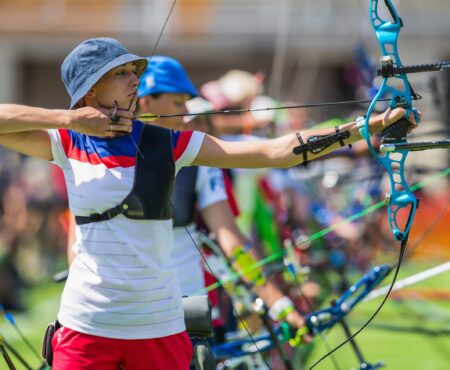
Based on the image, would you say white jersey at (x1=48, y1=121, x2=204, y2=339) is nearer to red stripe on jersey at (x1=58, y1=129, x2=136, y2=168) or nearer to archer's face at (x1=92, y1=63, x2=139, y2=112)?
red stripe on jersey at (x1=58, y1=129, x2=136, y2=168)

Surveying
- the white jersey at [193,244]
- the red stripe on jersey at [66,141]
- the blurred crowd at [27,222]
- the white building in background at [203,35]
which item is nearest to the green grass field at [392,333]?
the blurred crowd at [27,222]

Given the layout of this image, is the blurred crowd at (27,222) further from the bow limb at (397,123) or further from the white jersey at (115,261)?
the bow limb at (397,123)

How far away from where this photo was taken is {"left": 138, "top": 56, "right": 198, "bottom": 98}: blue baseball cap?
482cm

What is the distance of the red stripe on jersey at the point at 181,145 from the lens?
3.41 metres

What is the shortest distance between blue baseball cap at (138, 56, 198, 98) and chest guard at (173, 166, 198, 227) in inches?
16.1

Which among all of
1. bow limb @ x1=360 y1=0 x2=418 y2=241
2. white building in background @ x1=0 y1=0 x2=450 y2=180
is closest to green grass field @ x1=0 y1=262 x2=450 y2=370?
bow limb @ x1=360 y1=0 x2=418 y2=241

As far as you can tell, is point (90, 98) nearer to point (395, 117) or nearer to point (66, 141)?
point (66, 141)

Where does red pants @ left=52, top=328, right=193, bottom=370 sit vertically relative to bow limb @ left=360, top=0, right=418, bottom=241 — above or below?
below

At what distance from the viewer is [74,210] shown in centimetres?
341

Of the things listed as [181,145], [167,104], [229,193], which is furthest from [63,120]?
[229,193]

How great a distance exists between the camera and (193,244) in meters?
4.67

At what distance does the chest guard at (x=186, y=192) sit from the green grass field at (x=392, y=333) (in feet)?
3.74

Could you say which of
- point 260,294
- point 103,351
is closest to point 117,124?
point 103,351

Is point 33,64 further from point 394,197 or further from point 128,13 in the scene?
point 394,197
